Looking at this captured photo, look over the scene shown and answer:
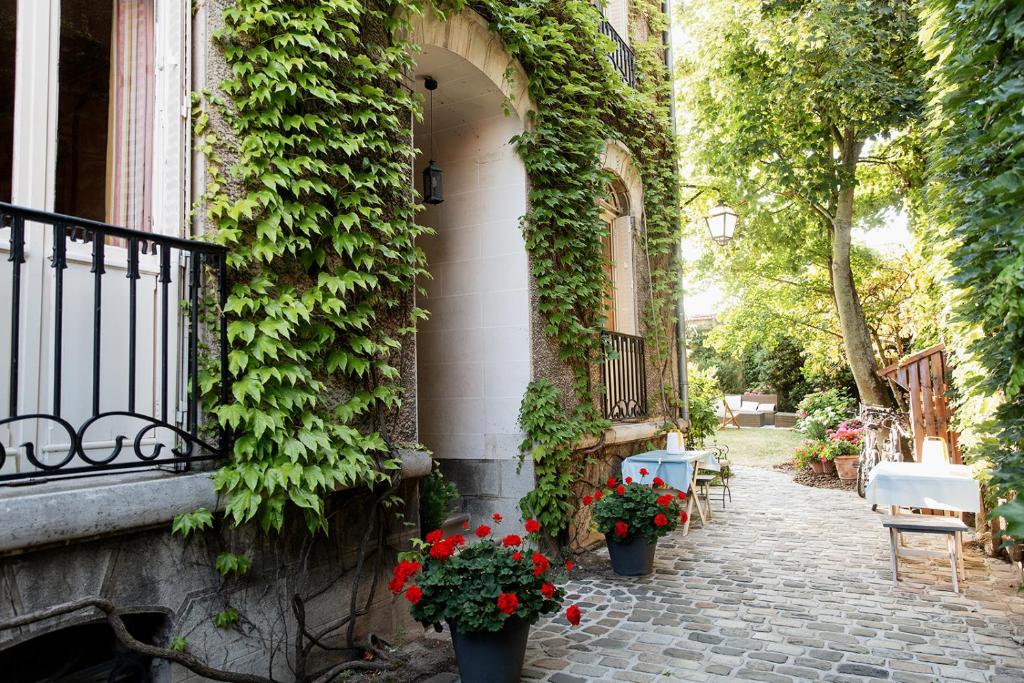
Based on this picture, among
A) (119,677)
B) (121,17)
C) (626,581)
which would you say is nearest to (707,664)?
(626,581)

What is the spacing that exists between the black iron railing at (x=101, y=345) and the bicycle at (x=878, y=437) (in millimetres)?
8819

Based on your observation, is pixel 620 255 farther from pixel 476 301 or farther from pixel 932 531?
pixel 932 531

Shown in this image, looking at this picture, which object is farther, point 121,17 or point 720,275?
point 720,275

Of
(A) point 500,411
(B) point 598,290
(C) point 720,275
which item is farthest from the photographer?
(C) point 720,275

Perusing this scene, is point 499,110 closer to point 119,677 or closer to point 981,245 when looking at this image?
point 981,245

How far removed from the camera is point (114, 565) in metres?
2.63

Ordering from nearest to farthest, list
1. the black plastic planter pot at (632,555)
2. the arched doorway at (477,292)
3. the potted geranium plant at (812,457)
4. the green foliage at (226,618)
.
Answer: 1. the green foliage at (226,618)
2. the black plastic planter pot at (632,555)
3. the arched doorway at (477,292)
4. the potted geranium plant at (812,457)

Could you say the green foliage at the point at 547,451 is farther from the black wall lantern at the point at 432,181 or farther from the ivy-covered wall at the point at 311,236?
the black wall lantern at the point at 432,181

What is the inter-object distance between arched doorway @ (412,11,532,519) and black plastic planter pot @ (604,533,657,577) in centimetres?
89

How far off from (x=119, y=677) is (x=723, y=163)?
11.2 meters

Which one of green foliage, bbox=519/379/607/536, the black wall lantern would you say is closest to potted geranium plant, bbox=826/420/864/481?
green foliage, bbox=519/379/607/536

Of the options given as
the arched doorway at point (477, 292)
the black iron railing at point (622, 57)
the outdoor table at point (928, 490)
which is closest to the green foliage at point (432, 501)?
the arched doorway at point (477, 292)

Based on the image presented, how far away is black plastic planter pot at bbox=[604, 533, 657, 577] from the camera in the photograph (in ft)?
17.7

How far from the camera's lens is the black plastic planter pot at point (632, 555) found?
540 cm
